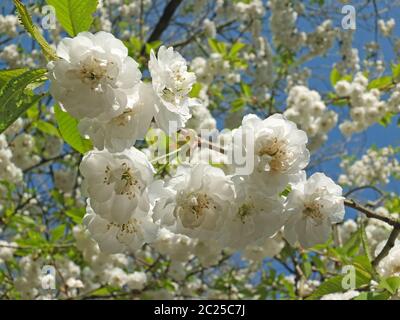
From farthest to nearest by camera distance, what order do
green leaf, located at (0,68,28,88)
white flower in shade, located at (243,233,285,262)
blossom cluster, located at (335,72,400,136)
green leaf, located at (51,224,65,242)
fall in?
blossom cluster, located at (335,72,400,136) < white flower in shade, located at (243,233,285,262) < green leaf, located at (51,224,65,242) < green leaf, located at (0,68,28,88)

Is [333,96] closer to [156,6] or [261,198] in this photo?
[156,6]

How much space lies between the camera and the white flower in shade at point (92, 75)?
114 centimetres

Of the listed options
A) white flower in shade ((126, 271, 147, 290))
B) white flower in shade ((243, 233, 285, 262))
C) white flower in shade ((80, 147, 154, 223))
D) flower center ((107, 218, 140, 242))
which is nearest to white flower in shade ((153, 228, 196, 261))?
white flower in shade ((243, 233, 285, 262))

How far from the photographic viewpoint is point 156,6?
6.83 metres

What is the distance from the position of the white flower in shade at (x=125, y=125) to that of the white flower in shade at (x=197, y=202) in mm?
183

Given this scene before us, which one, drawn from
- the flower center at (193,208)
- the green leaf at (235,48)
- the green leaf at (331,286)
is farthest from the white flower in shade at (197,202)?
the green leaf at (235,48)

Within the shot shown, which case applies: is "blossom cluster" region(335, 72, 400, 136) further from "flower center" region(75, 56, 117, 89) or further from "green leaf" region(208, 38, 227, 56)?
"flower center" region(75, 56, 117, 89)

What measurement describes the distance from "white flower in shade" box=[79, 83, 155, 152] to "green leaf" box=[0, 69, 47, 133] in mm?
152

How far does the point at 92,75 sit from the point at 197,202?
0.41 m

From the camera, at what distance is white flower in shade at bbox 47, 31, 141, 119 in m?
1.14

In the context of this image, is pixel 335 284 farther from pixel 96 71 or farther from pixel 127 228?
pixel 96 71

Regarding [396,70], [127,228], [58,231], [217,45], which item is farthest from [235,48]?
[127,228]

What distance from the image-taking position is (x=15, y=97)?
1.20 metres
